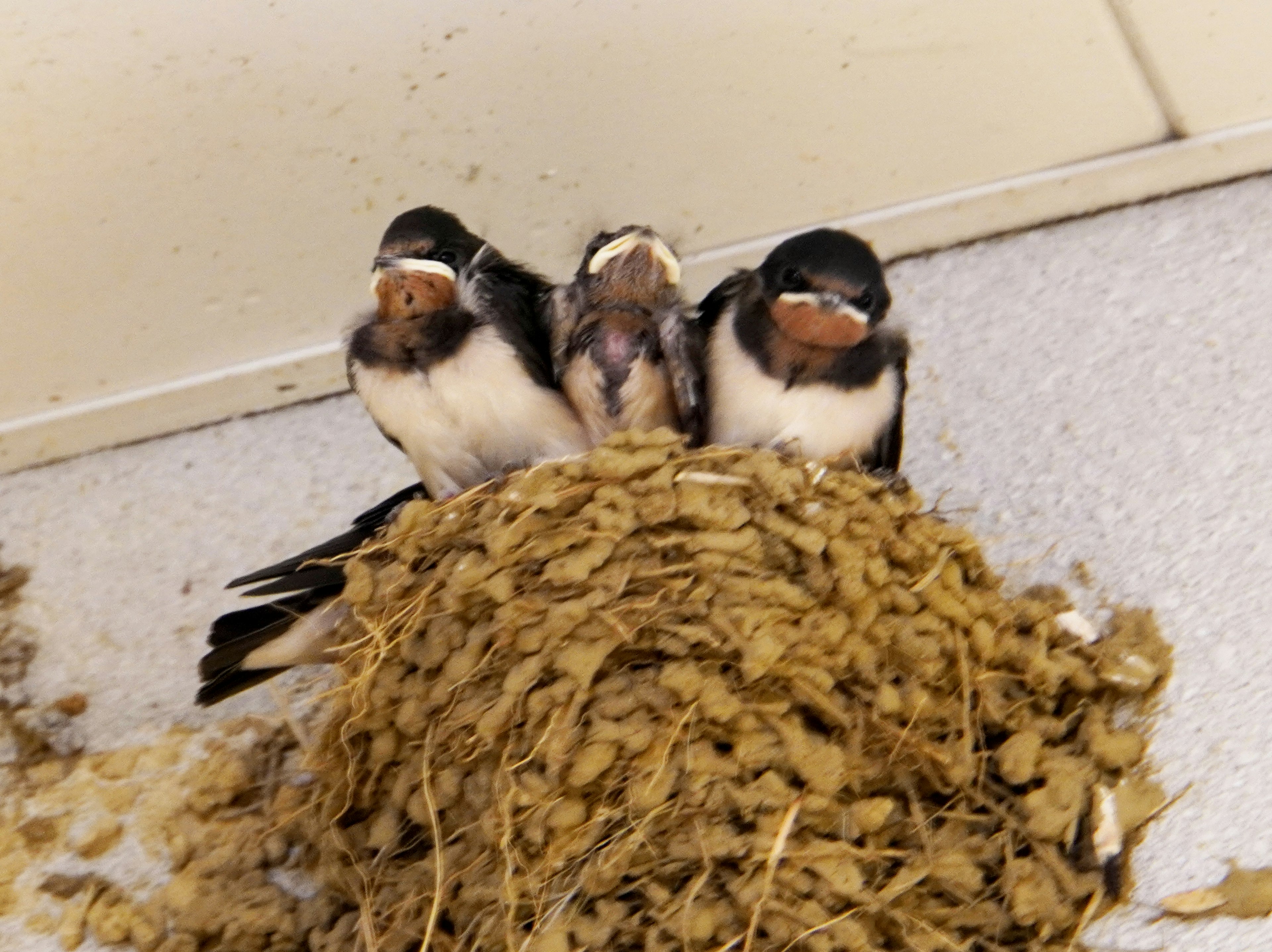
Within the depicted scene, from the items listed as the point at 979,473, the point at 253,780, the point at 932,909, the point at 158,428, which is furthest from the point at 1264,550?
the point at 158,428

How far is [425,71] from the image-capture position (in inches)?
80.3

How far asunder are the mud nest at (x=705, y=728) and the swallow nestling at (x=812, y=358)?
166mm

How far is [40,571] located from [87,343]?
15.6 inches

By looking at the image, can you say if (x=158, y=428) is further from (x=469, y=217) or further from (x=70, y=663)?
(x=469, y=217)

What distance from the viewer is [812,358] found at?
1869mm

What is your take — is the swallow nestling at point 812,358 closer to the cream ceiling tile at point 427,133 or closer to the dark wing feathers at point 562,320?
the dark wing feathers at point 562,320

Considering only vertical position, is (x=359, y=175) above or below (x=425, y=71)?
below

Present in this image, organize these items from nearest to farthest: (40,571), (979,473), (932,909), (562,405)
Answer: (932,909), (562,405), (979,473), (40,571)

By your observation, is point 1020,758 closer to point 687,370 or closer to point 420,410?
point 687,370

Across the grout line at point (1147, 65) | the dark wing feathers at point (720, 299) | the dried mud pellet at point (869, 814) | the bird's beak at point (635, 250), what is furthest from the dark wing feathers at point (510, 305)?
the grout line at point (1147, 65)

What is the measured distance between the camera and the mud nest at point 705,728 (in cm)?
157

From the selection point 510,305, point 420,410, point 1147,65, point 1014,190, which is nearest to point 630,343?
point 510,305

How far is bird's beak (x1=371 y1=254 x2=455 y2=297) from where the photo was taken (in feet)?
6.18

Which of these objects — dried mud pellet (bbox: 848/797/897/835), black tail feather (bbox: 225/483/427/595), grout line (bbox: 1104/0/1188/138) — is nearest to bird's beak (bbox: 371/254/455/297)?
black tail feather (bbox: 225/483/427/595)
